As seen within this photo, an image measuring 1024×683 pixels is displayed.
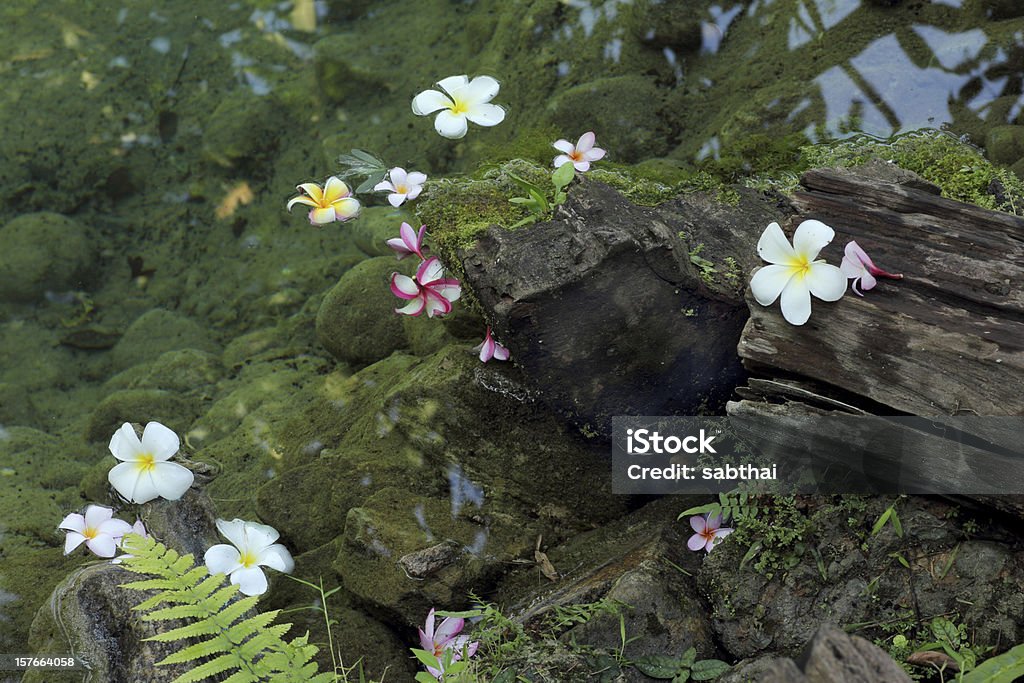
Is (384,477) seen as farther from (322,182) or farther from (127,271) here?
(127,271)

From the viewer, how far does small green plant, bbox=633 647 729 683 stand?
2.51 m

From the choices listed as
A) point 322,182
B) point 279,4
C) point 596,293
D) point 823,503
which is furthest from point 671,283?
point 279,4

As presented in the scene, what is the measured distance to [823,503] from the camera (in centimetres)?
266

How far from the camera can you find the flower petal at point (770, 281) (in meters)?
2.58

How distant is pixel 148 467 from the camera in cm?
307

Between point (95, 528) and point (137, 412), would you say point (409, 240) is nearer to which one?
point (95, 528)

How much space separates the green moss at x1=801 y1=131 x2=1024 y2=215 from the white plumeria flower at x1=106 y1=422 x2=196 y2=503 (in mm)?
3097

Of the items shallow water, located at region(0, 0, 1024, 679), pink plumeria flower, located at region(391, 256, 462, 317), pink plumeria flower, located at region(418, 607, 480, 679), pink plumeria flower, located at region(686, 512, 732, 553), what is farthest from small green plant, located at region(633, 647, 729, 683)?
pink plumeria flower, located at region(391, 256, 462, 317)

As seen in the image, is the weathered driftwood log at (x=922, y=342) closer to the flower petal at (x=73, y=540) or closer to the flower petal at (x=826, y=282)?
the flower petal at (x=826, y=282)

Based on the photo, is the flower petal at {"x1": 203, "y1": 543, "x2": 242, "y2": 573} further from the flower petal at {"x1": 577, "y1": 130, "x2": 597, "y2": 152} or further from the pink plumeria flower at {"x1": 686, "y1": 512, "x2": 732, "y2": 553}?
the flower petal at {"x1": 577, "y1": 130, "x2": 597, "y2": 152}

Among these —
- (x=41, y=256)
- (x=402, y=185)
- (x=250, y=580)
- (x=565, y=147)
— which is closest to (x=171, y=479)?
(x=250, y=580)

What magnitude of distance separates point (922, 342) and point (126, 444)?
2851 mm

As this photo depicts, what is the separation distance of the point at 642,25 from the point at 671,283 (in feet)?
8.63

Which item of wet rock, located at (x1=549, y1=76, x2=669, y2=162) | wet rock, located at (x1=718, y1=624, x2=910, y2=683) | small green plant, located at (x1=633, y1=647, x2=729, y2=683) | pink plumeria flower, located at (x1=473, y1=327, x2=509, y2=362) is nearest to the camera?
wet rock, located at (x1=718, y1=624, x2=910, y2=683)
